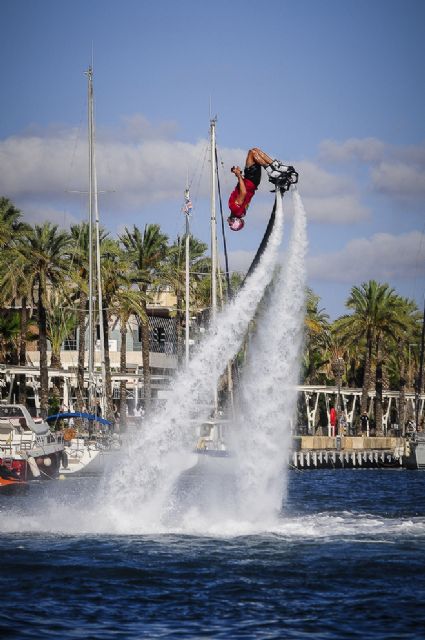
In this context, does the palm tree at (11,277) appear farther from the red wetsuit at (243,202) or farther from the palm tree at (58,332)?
the red wetsuit at (243,202)

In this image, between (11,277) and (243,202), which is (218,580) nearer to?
(243,202)

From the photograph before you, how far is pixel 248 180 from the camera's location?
38.8 m

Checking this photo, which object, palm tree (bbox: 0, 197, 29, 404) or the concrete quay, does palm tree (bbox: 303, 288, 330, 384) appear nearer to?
the concrete quay

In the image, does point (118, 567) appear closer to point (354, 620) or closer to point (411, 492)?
point (354, 620)

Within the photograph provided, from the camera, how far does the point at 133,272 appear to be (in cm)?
9869

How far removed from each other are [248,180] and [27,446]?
28.3 m

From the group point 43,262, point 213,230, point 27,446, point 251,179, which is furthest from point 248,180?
point 43,262

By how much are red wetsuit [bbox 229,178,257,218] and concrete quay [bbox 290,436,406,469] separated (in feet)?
174

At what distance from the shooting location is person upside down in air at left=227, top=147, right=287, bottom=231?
1515 inches

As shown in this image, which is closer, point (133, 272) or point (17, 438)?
point (17, 438)

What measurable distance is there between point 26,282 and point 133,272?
47.6ft

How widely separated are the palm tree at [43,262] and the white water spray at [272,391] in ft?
151

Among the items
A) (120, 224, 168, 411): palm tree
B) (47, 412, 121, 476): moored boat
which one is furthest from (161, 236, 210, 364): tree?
(47, 412, 121, 476): moored boat

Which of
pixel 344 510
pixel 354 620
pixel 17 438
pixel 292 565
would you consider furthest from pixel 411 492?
pixel 354 620
